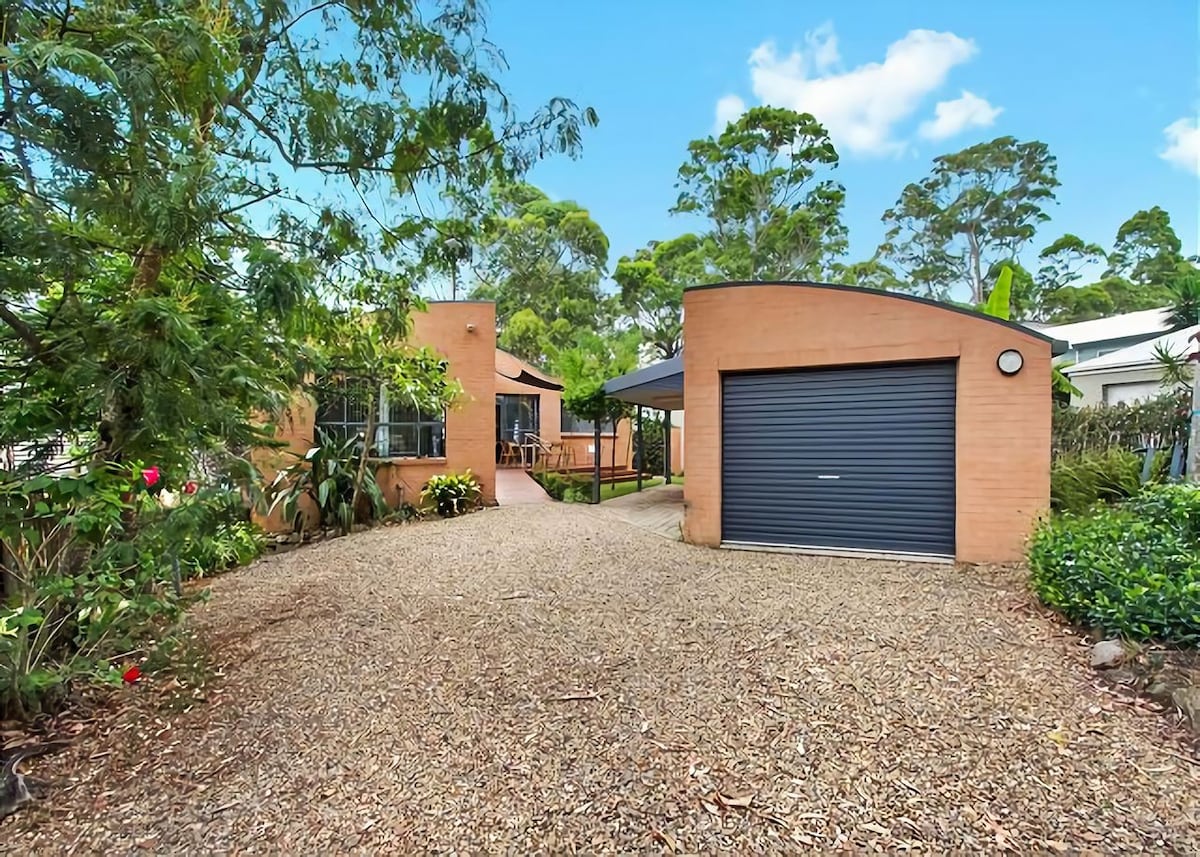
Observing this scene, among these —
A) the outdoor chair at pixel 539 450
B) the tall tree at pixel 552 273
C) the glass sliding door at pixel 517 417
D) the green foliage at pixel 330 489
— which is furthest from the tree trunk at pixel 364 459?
the tall tree at pixel 552 273

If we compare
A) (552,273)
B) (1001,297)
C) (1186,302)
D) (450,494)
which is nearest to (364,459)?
(450,494)

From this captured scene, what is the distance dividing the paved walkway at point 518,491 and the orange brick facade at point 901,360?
449cm

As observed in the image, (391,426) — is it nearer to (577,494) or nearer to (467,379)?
(467,379)

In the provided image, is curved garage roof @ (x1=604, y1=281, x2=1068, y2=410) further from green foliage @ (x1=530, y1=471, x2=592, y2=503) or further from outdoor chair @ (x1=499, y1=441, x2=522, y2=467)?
outdoor chair @ (x1=499, y1=441, x2=522, y2=467)

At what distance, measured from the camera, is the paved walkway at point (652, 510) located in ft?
27.3

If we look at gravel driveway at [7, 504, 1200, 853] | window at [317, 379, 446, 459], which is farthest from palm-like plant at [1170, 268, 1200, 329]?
window at [317, 379, 446, 459]

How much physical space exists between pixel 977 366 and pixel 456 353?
8.00 m

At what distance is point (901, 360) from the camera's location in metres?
6.39

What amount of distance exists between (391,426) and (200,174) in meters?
8.13

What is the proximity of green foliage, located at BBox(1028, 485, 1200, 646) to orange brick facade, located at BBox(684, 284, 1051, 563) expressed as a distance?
1144 millimetres

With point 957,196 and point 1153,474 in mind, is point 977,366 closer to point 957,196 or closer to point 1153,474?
point 1153,474

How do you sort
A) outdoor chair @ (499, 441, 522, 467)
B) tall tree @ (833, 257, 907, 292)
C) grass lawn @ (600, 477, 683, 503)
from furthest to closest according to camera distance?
tall tree @ (833, 257, 907, 292) → outdoor chair @ (499, 441, 522, 467) → grass lawn @ (600, 477, 683, 503)

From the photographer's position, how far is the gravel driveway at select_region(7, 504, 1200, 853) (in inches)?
86.5

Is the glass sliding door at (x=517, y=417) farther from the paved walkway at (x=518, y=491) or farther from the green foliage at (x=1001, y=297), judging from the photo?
the green foliage at (x=1001, y=297)
